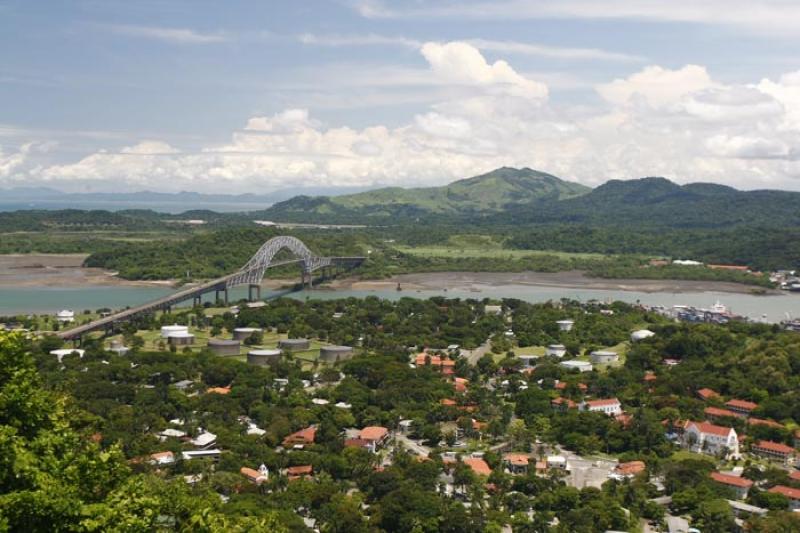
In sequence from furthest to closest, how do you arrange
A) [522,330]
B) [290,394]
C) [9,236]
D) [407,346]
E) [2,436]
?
[9,236], [522,330], [407,346], [290,394], [2,436]

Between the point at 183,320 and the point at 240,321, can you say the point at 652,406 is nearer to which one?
the point at 240,321

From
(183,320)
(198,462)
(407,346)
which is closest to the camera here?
(198,462)

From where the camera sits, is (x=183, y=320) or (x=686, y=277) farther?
(x=686, y=277)

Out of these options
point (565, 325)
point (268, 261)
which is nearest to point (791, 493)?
point (565, 325)

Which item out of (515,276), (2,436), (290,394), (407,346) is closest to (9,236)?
(515,276)

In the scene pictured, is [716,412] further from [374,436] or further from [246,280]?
[246,280]

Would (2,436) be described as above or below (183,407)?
above
